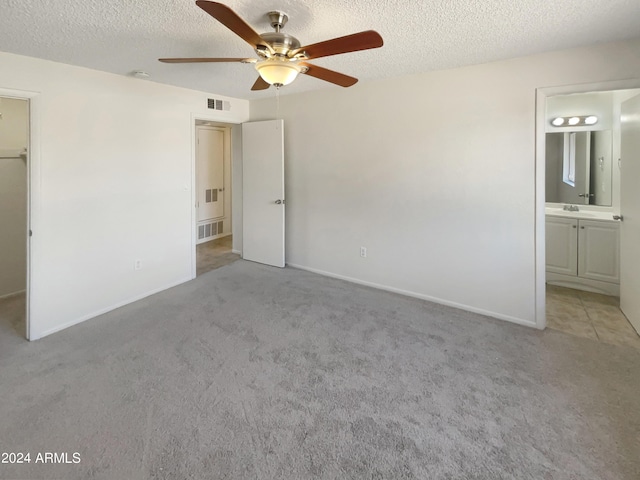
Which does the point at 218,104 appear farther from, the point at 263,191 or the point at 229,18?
the point at 229,18

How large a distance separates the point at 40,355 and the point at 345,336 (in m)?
2.33

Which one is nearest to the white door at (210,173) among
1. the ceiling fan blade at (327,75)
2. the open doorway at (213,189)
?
the open doorway at (213,189)

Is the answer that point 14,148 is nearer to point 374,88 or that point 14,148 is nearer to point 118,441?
point 118,441

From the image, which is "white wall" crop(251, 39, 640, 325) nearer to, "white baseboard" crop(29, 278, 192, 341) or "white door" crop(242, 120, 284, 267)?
"white door" crop(242, 120, 284, 267)

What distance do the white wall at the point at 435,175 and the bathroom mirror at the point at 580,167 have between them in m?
1.78

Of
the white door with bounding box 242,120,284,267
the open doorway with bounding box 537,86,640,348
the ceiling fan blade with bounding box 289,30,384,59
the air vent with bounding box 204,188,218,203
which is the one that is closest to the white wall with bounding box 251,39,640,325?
the white door with bounding box 242,120,284,267

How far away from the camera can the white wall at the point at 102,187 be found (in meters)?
2.84

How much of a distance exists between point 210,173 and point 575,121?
5683mm

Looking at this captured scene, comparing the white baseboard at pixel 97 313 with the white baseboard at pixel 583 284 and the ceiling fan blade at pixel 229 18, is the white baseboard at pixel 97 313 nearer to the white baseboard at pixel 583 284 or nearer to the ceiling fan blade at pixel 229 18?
the ceiling fan blade at pixel 229 18

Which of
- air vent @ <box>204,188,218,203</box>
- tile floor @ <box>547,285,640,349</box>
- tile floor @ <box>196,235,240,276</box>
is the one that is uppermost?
air vent @ <box>204,188,218,203</box>

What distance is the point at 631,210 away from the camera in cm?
289

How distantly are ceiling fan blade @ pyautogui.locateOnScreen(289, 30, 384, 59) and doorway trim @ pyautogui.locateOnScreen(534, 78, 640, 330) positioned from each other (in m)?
1.91

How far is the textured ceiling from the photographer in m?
1.97

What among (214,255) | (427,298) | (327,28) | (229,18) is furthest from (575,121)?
(214,255)
